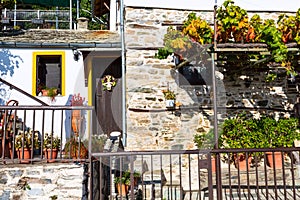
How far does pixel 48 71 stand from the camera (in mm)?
8109

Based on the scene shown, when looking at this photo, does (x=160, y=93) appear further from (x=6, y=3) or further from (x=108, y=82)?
(x=6, y=3)

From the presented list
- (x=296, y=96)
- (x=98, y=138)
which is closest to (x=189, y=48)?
(x=98, y=138)

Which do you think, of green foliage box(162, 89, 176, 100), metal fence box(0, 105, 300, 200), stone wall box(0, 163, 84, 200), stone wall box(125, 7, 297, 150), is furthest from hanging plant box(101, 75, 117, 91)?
stone wall box(0, 163, 84, 200)

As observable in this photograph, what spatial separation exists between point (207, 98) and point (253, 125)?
44.2 inches

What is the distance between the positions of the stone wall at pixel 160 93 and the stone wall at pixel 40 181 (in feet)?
8.63

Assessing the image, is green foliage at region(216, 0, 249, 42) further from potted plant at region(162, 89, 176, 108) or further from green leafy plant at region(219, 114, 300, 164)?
green leafy plant at region(219, 114, 300, 164)

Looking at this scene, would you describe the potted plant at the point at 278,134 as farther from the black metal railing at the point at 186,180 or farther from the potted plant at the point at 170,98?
the potted plant at the point at 170,98

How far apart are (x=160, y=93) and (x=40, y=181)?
3514 mm

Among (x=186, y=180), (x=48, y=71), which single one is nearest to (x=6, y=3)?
(x=48, y=71)

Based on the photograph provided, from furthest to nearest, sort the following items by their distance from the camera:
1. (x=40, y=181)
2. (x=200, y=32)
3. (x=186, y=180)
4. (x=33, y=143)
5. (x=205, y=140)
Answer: (x=205, y=140)
(x=186, y=180)
(x=200, y=32)
(x=33, y=143)
(x=40, y=181)

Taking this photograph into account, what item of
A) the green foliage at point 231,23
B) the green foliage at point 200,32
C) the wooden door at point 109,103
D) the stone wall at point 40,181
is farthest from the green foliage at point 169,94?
the stone wall at point 40,181

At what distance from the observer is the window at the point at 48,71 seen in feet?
25.5

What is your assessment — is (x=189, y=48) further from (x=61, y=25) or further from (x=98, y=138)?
(x=61, y=25)

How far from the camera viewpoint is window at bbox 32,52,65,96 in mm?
7777
